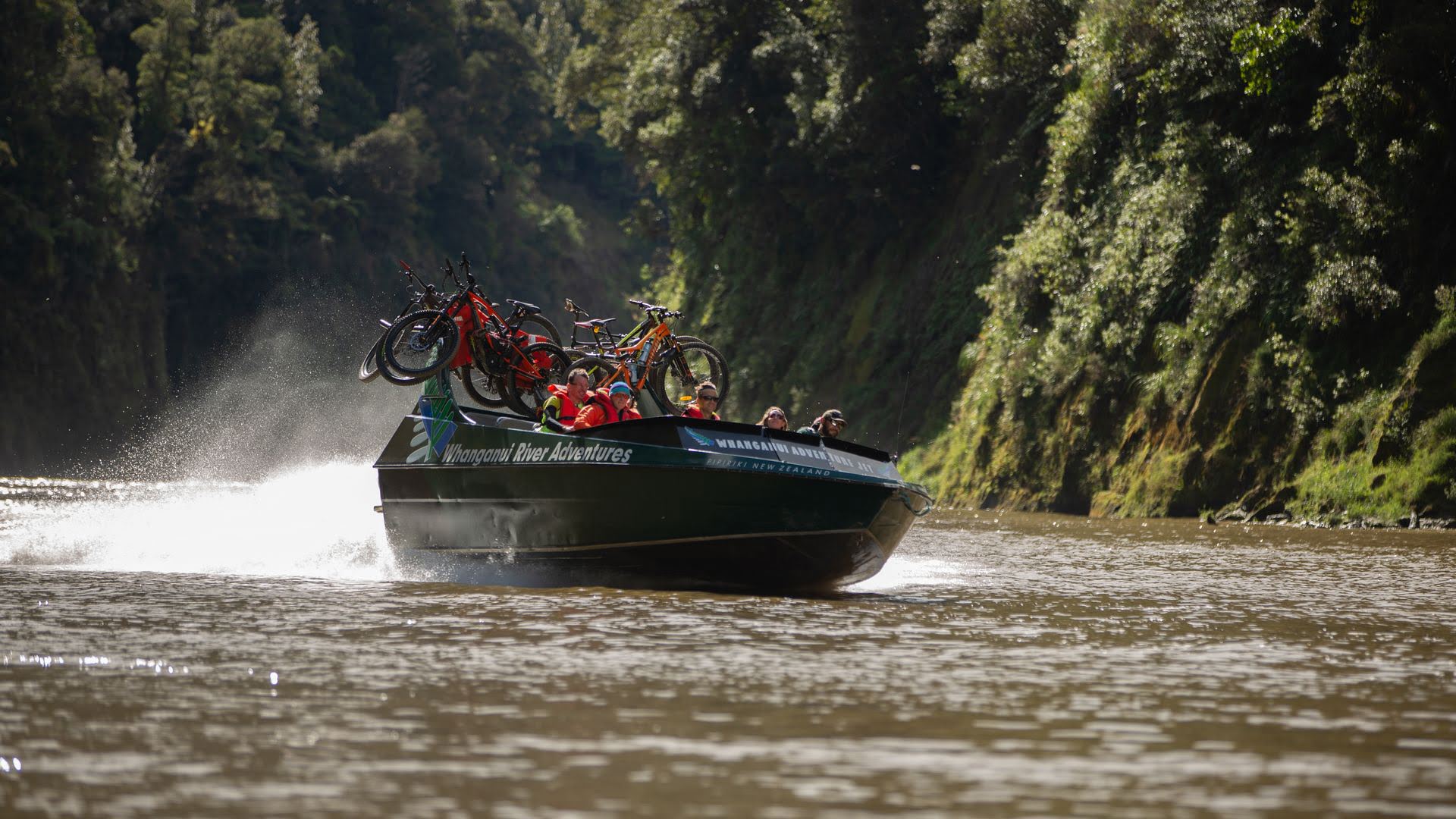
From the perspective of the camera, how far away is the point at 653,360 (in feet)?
58.0

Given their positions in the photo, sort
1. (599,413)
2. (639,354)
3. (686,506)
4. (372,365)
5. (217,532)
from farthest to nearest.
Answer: (217,532) → (372,365) → (639,354) → (599,413) → (686,506)

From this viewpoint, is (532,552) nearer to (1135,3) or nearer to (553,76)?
(1135,3)

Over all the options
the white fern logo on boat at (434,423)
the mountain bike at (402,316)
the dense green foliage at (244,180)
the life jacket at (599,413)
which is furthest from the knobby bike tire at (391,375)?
the dense green foliage at (244,180)

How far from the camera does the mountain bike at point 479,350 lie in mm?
16594

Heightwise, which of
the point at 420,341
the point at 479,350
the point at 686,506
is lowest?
the point at 686,506

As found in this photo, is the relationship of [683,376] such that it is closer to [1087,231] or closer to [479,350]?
[479,350]

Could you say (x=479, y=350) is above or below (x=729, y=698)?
above

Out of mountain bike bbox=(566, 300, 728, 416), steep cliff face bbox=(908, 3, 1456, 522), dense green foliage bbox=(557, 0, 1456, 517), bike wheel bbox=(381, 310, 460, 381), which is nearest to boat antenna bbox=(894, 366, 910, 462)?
dense green foliage bbox=(557, 0, 1456, 517)

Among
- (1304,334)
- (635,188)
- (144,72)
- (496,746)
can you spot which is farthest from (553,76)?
(496,746)

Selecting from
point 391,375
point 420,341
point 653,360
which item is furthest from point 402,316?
point 653,360

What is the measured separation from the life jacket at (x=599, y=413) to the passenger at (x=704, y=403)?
0.78 metres

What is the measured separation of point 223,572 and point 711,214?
35.1 metres

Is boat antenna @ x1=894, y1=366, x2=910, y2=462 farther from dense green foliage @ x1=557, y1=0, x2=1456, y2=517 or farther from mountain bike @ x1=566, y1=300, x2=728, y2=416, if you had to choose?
mountain bike @ x1=566, y1=300, x2=728, y2=416

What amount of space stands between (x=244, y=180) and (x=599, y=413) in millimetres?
52749
